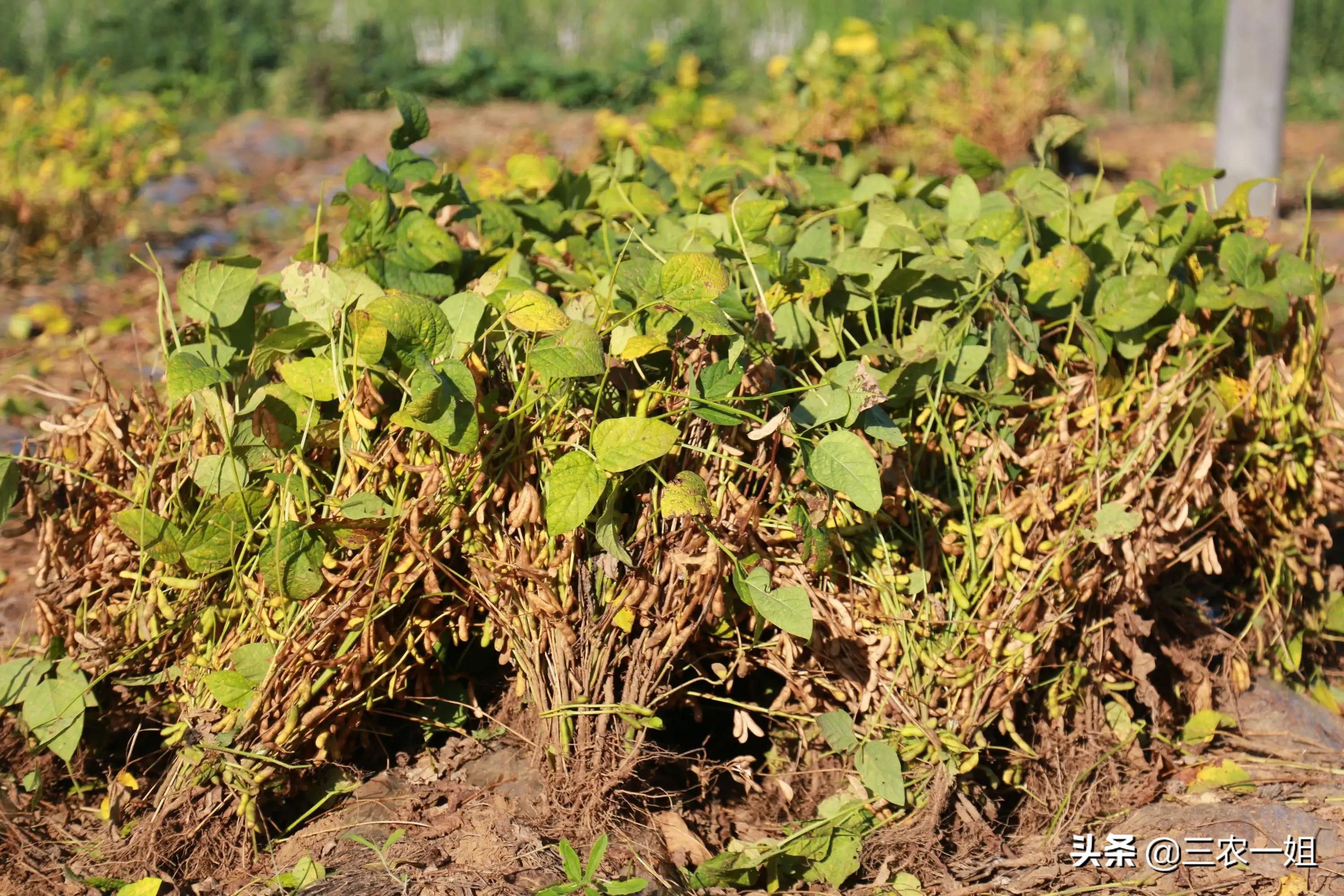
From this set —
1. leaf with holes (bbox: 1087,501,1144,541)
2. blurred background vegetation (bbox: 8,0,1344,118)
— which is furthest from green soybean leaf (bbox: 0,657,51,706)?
blurred background vegetation (bbox: 8,0,1344,118)

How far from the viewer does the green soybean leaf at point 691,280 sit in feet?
5.34

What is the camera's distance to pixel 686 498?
1593 mm

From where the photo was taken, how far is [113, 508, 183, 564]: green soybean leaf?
67.5 inches

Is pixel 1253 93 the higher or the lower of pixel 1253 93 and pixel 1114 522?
the higher

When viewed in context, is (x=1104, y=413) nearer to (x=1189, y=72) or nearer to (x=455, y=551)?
(x=455, y=551)

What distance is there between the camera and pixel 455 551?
1.82 m

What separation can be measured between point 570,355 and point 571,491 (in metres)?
0.18

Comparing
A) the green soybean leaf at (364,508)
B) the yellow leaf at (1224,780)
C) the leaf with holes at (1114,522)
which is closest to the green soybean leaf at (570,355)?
the green soybean leaf at (364,508)

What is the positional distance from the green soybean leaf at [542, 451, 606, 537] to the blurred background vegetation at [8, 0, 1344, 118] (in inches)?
238

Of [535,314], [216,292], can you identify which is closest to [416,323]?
[535,314]

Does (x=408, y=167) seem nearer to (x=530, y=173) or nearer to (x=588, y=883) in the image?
(x=530, y=173)

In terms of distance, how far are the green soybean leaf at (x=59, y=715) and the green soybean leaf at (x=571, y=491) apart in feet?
2.73

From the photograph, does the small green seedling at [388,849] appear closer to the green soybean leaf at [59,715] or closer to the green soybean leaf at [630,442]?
the green soybean leaf at [59,715]

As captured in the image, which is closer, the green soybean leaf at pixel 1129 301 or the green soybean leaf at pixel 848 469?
the green soybean leaf at pixel 848 469
